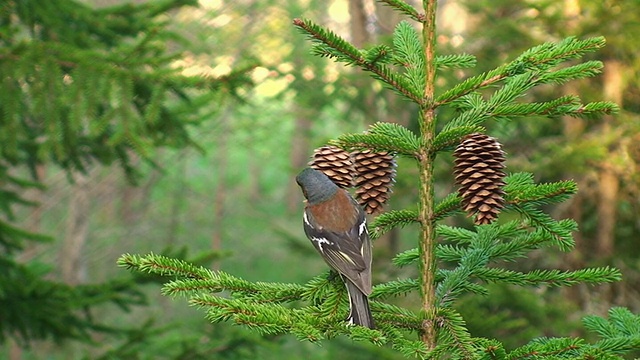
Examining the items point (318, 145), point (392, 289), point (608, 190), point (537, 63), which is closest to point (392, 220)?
point (392, 289)

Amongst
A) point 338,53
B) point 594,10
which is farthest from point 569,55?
point 594,10

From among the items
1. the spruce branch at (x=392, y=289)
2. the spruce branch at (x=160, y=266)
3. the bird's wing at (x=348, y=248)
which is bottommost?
the spruce branch at (x=392, y=289)

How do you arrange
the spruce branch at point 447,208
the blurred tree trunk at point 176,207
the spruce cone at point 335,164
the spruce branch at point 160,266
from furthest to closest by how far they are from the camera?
the blurred tree trunk at point 176,207 → the spruce cone at point 335,164 → the spruce branch at point 447,208 → the spruce branch at point 160,266

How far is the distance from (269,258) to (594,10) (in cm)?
1229

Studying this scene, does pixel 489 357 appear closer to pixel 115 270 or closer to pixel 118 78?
pixel 118 78

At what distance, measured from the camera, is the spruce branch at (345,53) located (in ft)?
5.83

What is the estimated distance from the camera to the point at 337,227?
233 centimetres

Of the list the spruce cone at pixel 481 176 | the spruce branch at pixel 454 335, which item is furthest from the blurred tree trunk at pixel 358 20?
the spruce branch at pixel 454 335

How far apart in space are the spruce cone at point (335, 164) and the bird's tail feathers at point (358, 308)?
33 cm

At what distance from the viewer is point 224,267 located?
18.0 m

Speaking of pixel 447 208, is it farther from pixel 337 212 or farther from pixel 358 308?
pixel 337 212

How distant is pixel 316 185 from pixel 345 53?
56cm

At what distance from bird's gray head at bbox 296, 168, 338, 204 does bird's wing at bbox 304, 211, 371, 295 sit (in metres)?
0.08

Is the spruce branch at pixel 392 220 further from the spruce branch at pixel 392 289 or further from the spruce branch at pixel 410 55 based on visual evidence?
the spruce branch at pixel 410 55
